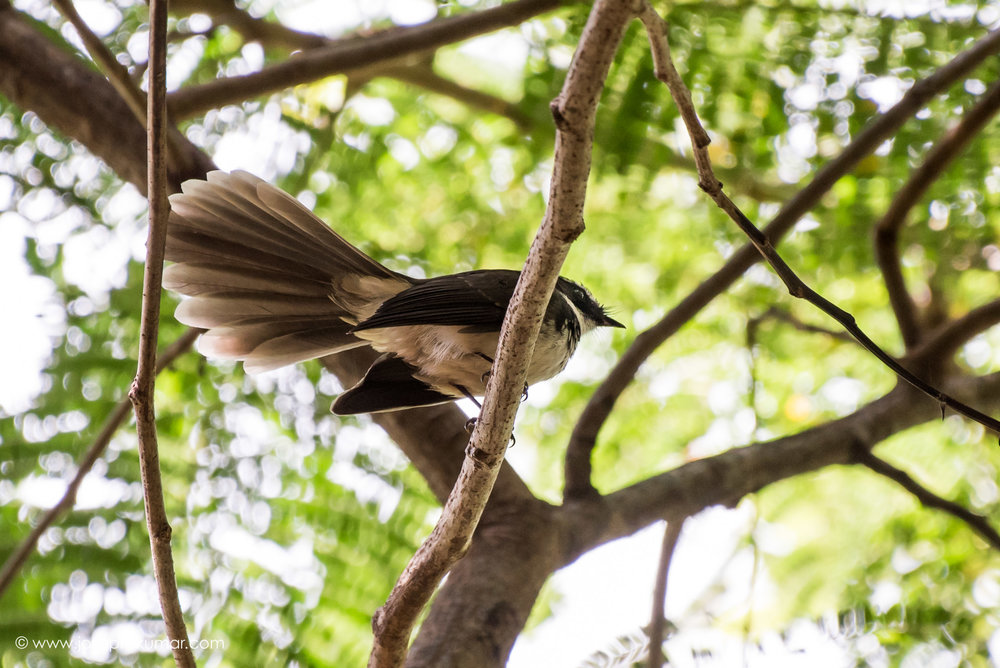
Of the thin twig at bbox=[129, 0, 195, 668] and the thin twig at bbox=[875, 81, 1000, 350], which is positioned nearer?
the thin twig at bbox=[129, 0, 195, 668]

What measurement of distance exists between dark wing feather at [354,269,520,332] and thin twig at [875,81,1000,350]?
1360 mm

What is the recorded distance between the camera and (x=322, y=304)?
320cm

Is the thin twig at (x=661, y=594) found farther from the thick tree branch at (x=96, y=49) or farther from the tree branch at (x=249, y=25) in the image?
the tree branch at (x=249, y=25)

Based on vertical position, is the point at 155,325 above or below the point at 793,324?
below

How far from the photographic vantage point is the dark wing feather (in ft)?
9.27

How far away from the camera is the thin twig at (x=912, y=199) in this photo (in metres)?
2.85

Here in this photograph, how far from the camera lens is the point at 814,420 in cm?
479

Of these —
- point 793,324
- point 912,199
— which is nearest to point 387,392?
point 793,324

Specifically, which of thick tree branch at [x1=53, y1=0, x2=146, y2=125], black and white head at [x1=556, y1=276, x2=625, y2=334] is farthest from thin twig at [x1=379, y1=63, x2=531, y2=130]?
thick tree branch at [x1=53, y1=0, x2=146, y2=125]

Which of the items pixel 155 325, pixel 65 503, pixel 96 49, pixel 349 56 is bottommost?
pixel 155 325

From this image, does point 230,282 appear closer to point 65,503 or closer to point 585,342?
point 65,503

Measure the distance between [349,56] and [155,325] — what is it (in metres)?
1.66

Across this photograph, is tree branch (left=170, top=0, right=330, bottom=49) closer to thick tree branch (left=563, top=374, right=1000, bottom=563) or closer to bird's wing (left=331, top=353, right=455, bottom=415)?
bird's wing (left=331, top=353, right=455, bottom=415)

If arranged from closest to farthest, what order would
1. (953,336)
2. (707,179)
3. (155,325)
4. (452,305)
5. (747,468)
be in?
(707,179), (155,325), (452,305), (747,468), (953,336)
